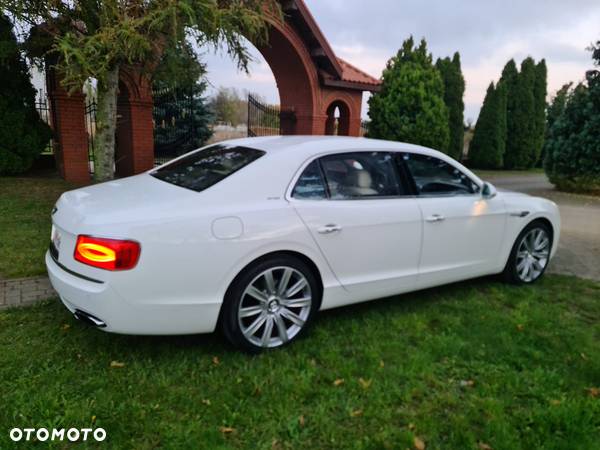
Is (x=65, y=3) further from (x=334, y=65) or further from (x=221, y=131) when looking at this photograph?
(x=221, y=131)

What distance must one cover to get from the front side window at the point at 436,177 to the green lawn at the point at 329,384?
1131 mm

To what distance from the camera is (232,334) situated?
3.14 meters

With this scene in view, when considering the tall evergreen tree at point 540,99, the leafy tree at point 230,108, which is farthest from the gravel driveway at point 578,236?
the leafy tree at point 230,108

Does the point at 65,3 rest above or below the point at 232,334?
above

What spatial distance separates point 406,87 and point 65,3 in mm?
9744

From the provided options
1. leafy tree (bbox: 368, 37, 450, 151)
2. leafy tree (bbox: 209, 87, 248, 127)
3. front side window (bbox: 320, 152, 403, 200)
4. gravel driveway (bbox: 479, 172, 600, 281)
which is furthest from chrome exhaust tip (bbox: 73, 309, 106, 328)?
leafy tree (bbox: 209, 87, 248, 127)

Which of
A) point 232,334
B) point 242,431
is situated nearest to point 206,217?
point 232,334

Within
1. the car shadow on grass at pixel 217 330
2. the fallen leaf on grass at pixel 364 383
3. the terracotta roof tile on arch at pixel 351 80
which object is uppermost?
the terracotta roof tile on arch at pixel 351 80

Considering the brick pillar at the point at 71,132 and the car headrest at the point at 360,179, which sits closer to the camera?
the car headrest at the point at 360,179

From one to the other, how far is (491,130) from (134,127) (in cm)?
1703

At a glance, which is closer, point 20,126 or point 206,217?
point 206,217

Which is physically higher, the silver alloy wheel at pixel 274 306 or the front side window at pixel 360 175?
the front side window at pixel 360 175

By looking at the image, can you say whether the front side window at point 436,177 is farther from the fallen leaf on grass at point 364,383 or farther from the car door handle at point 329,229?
the fallen leaf on grass at point 364,383

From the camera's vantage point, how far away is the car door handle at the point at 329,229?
11.0 ft
